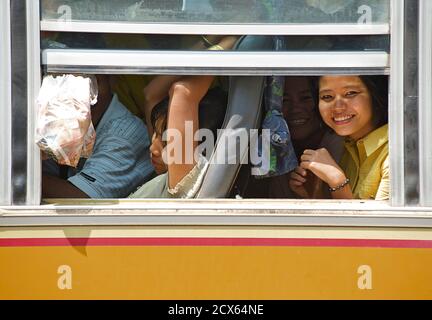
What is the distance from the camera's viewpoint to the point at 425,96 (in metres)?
2.96

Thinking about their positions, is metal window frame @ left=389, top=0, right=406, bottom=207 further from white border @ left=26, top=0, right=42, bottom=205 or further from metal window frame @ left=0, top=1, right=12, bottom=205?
metal window frame @ left=0, top=1, right=12, bottom=205

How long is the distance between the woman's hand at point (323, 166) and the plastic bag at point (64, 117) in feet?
2.72

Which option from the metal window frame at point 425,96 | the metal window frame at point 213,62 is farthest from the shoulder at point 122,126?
the metal window frame at point 425,96

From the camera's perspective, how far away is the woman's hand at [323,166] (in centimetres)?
314

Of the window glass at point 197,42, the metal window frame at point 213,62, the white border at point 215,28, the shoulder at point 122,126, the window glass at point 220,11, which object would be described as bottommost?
the shoulder at point 122,126

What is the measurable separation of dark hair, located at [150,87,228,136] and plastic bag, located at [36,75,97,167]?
1.05 ft

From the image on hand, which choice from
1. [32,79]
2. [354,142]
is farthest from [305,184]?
[32,79]

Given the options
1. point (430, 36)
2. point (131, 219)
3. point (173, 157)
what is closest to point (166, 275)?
point (131, 219)

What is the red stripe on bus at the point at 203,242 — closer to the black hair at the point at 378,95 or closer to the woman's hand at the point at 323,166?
the woman's hand at the point at 323,166

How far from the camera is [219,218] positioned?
298 cm

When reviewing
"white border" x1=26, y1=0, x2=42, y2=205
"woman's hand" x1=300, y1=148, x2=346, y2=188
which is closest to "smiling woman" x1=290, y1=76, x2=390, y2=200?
"woman's hand" x1=300, y1=148, x2=346, y2=188

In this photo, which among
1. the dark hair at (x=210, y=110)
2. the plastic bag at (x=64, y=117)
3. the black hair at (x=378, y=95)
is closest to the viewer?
the plastic bag at (x=64, y=117)

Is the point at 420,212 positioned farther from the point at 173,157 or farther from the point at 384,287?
the point at 173,157

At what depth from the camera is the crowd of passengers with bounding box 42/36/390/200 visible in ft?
10.2
